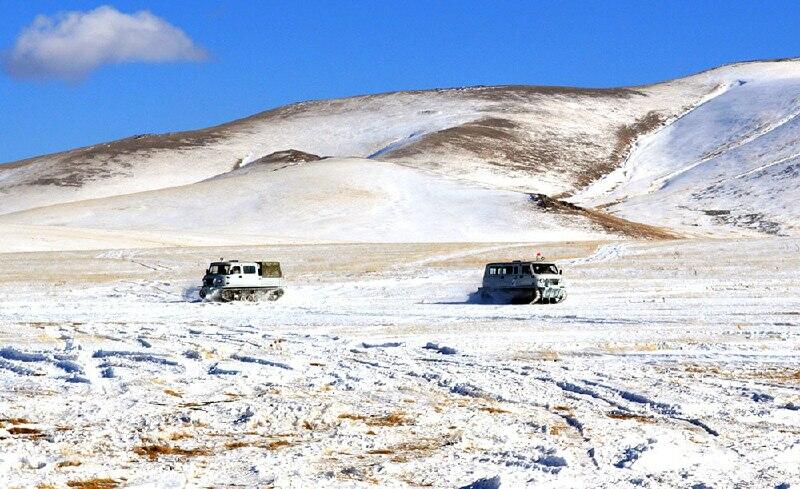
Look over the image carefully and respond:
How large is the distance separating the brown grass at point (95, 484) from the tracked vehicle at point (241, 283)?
28192mm

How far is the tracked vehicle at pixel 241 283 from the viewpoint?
3862cm

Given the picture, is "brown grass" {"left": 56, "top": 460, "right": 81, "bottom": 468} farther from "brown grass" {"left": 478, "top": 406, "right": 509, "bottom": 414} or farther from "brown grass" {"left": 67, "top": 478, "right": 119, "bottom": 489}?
"brown grass" {"left": 478, "top": 406, "right": 509, "bottom": 414}

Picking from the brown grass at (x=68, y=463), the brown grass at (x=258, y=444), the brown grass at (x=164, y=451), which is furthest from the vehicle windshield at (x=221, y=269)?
the brown grass at (x=68, y=463)

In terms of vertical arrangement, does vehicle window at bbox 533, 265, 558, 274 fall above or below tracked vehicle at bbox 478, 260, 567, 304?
above

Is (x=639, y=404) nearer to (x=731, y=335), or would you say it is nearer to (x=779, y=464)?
(x=779, y=464)

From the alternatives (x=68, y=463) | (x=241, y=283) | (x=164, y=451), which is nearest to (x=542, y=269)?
(x=241, y=283)

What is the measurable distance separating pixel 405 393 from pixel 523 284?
21509mm

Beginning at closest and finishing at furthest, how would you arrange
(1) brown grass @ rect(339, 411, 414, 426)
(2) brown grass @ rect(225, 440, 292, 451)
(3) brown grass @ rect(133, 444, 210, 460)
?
(3) brown grass @ rect(133, 444, 210, 460), (2) brown grass @ rect(225, 440, 292, 451), (1) brown grass @ rect(339, 411, 414, 426)

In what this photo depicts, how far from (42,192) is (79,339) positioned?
131 metres

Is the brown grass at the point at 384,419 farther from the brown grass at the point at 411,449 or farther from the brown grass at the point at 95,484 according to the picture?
the brown grass at the point at 95,484

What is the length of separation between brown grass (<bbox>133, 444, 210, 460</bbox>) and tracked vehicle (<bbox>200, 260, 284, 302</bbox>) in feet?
87.9

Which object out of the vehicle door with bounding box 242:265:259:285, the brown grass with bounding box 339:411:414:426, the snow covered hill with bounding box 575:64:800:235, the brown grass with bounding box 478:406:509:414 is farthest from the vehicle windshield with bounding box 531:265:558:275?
the snow covered hill with bounding box 575:64:800:235

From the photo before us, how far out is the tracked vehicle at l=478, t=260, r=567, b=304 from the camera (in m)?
36.4

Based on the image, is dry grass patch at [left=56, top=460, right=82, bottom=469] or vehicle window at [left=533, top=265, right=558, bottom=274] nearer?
dry grass patch at [left=56, top=460, right=82, bottom=469]
